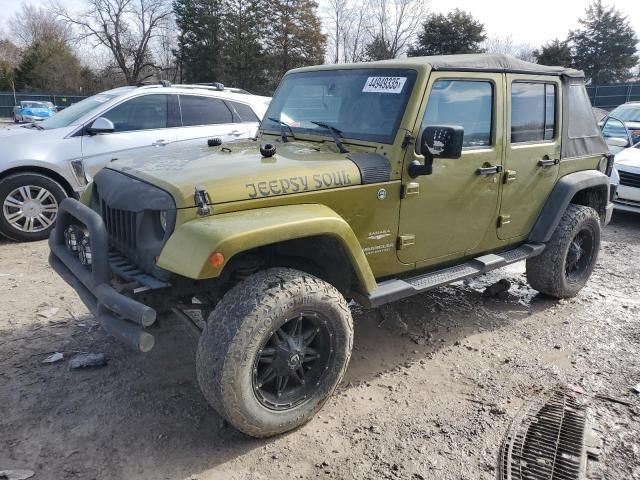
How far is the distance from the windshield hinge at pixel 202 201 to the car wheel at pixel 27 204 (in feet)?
13.9

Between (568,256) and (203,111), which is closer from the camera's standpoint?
(568,256)

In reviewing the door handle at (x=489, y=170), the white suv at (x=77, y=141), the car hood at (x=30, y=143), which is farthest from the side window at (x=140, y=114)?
the door handle at (x=489, y=170)

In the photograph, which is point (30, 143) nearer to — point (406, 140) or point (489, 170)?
point (406, 140)

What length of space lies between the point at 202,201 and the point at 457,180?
1.85 m

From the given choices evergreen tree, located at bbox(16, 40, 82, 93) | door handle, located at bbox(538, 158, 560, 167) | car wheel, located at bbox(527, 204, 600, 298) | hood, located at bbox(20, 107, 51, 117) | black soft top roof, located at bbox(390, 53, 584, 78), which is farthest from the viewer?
evergreen tree, located at bbox(16, 40, 82, 93)

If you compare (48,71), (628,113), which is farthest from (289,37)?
(628,113)

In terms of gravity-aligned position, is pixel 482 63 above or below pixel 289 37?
below

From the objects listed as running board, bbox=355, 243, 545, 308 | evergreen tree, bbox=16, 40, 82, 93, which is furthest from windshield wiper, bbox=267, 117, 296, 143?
evergreen tree, bbox=16, 40, 82, 93

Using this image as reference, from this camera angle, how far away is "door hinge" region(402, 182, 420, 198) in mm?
3246

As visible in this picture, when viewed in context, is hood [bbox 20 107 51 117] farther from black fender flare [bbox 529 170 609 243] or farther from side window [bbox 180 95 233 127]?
black fender flare [bbox 529 170 609 243]

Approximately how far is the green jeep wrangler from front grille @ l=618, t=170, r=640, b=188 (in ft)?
14.9

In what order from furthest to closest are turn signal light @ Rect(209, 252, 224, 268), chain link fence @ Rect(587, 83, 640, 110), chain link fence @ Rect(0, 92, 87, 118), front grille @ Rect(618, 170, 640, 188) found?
chain link fence @ Rect(0, 92, 87, 118) < chain link fence @ Rect(587, 83, 640, 110) < front grille @ Rect(618, 170, 640, 188) < turn signal light @ Rect(209, 252, 224, 268)

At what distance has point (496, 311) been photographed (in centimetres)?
467

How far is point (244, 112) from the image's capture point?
717 cm
